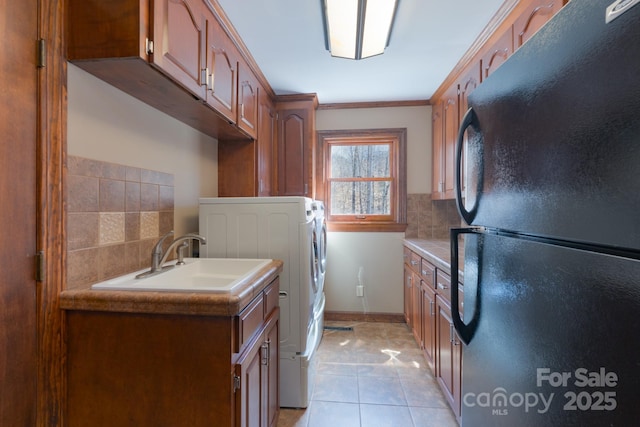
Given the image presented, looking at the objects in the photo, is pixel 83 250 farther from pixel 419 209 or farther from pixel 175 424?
pixel 419 209

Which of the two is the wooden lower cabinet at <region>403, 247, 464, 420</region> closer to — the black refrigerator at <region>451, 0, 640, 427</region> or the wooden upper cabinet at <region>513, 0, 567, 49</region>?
the black refrigerator at <region>451, 0, 640, 427</region>

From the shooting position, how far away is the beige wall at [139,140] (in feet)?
3.80

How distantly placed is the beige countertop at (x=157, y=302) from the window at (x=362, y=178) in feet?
7.43

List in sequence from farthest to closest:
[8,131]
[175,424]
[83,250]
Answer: [83,250] → [175,424] → [8,131]

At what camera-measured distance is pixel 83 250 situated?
117cm

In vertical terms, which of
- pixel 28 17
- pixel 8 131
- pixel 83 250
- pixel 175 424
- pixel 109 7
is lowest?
pixel 175 424

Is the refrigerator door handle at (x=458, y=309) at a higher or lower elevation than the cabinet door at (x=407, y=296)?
higher

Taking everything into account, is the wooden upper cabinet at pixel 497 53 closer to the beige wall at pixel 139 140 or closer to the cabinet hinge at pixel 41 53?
the beige wall at pixel 139 140

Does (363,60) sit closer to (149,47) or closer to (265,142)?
(265,142)

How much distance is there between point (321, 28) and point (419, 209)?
6.67 ft

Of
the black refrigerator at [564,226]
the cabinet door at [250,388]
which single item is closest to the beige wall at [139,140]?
the cabinet door at [250,388]

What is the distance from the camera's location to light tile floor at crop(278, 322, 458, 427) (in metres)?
1.72

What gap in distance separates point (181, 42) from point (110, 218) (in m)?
0.86

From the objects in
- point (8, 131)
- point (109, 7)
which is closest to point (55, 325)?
point (8, 131)
